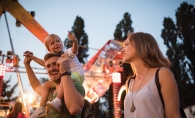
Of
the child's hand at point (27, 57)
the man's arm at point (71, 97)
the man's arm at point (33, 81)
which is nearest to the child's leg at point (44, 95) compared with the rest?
the man's arm at point (33, 81)

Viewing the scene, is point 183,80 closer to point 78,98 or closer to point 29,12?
point 29,12

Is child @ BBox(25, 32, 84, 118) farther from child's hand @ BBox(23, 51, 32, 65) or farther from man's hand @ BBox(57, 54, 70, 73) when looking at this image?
man's hand @ BBox(57, 54, 70, 73)

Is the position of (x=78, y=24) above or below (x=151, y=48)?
above

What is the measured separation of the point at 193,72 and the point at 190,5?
8348 millimetres

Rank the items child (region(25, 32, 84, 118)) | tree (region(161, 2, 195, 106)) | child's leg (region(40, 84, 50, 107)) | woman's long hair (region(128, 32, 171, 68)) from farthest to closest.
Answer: tree (region(161, 2, 195, 106)) → child's leg (region(40, 84, 50, 107)) → woman's long hair (region(128, 32, 171, 68)) → child (region(25, 32, 84, 118))

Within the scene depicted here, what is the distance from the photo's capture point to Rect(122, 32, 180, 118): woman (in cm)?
148

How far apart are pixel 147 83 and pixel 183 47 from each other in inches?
912

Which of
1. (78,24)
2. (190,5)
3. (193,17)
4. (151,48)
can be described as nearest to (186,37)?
(193,17)

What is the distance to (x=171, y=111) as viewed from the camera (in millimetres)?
1449

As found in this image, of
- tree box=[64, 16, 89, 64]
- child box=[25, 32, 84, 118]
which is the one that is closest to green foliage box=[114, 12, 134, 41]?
tree box=[64, 16, 89, 64]

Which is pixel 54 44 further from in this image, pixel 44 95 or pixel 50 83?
pixel 44 95

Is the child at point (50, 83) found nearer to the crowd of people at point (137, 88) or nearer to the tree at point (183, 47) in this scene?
the crowd of people at point (137, 88)

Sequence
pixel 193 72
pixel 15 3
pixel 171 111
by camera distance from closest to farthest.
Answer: pixel 171 111, pixel 15 3, pixel 193 72

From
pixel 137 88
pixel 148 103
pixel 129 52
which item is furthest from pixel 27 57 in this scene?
pixel 148 103
